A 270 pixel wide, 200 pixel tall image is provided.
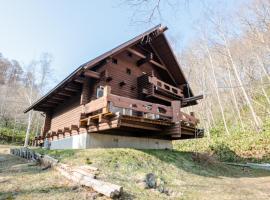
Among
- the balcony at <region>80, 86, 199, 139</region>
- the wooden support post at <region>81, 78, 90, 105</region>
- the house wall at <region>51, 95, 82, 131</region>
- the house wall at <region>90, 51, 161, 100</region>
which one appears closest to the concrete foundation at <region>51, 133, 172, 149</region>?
the balcony at <region>80, 86, 199, 139</region>

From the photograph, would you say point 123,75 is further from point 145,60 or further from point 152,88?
point 145,60

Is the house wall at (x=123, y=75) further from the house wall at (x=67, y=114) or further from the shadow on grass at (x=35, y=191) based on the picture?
the shadow on grass at (x=35, y=191)

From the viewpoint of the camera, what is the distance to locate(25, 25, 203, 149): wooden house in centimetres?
1037

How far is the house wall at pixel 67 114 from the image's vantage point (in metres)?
13.3

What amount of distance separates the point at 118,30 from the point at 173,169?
255 inches

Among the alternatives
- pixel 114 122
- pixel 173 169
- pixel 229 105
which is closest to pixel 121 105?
pixel 114 122

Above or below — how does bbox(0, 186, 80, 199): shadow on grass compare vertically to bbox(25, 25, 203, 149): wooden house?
below

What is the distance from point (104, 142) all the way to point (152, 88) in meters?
4.81

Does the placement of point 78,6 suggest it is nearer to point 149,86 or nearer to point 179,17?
point 179,17

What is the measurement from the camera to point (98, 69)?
12977mm

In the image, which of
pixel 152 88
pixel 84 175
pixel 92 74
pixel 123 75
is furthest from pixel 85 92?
pixel 84 175

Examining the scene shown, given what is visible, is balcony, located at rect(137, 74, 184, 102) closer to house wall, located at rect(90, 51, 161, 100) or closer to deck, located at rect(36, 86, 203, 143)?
house wall, located at rect(90, 51, 161, 100)

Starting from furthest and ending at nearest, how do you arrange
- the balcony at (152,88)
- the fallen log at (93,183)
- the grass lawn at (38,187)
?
the balcony at (152,88) → the grass lawn at (38,187) → the fallen log at (93,183)

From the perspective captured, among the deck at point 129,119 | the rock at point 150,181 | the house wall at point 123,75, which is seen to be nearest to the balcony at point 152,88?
the house wall at point 123,75
